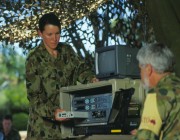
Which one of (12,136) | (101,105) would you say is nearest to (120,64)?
(101,105)

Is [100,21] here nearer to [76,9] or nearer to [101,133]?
[76,9]

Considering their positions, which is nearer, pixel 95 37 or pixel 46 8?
pixel 46 8

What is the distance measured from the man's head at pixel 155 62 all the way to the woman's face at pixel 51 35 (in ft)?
5.18

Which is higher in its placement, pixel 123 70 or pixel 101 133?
→ pixel 123 70

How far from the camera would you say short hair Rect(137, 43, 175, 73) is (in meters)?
4.36

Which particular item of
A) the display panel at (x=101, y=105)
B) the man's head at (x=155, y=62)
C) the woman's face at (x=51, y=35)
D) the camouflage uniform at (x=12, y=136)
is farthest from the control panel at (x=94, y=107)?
the camouflage uniform at (x=12, y=136)

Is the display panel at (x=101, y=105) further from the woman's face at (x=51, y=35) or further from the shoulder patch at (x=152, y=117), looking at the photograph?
the shoulder patch at (x=152, y=117)

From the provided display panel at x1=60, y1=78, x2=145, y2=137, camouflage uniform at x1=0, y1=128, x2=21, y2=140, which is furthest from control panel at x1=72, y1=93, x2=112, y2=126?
camouflage uniform at x1=0, y1=128, x2=21, y2=140

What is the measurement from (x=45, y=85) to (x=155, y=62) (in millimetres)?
1750

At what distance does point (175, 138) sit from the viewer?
4.27m

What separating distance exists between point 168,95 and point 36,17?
617 cm

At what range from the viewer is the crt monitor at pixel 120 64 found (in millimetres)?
5648

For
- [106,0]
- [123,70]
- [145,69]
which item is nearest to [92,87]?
[123,70]

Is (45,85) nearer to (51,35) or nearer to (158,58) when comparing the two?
(51,35)
